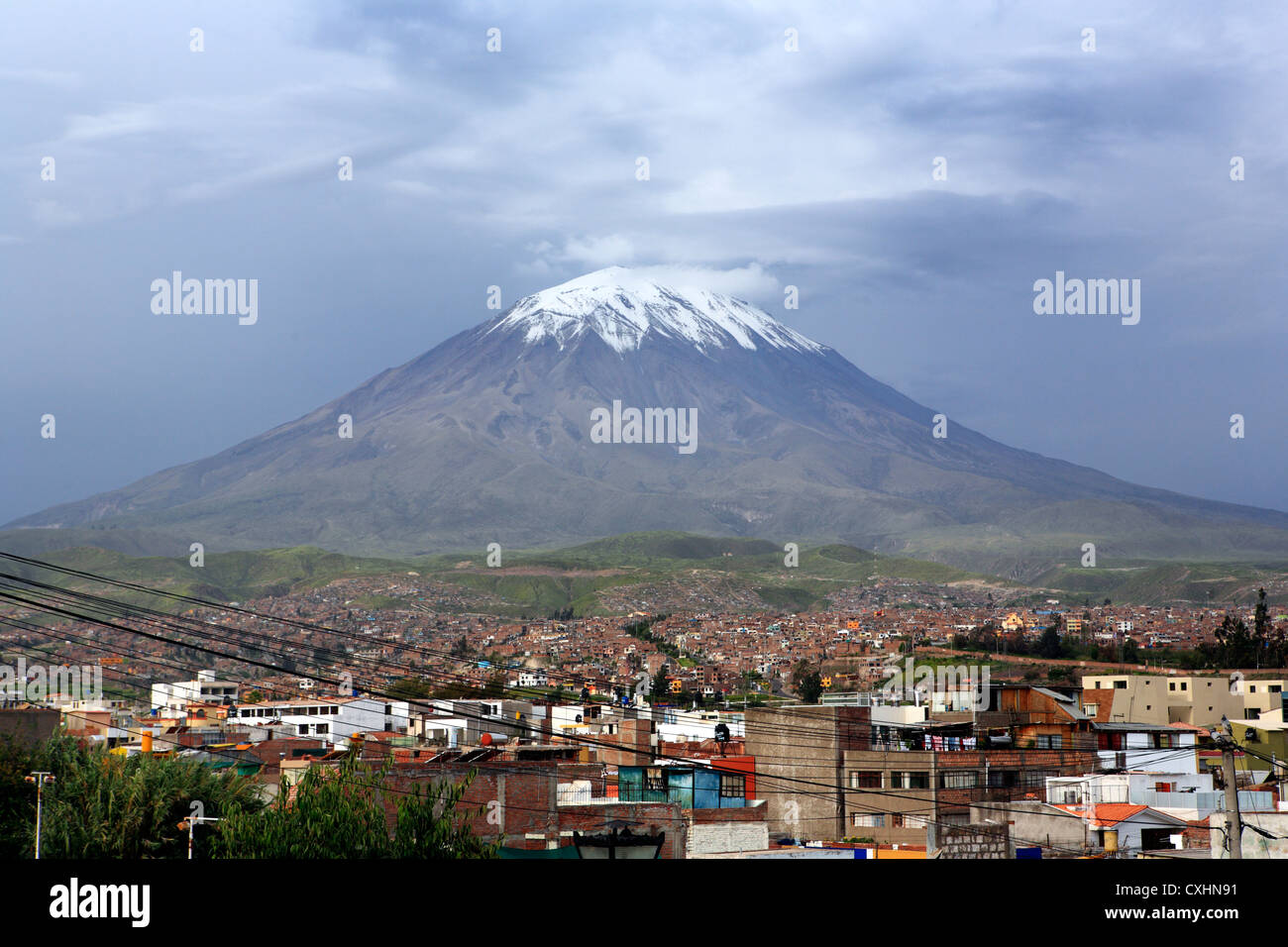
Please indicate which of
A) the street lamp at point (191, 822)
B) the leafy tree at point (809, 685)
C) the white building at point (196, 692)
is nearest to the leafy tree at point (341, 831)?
the street lamp at point (191, 822)

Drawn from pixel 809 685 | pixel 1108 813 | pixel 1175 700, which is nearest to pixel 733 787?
pixel 1108 813

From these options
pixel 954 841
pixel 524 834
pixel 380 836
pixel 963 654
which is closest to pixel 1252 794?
pixel 954 841

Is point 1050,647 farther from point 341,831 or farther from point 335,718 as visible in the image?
point 341,831

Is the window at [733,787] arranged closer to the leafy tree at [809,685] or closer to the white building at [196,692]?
the leafy tree at [809,685]
